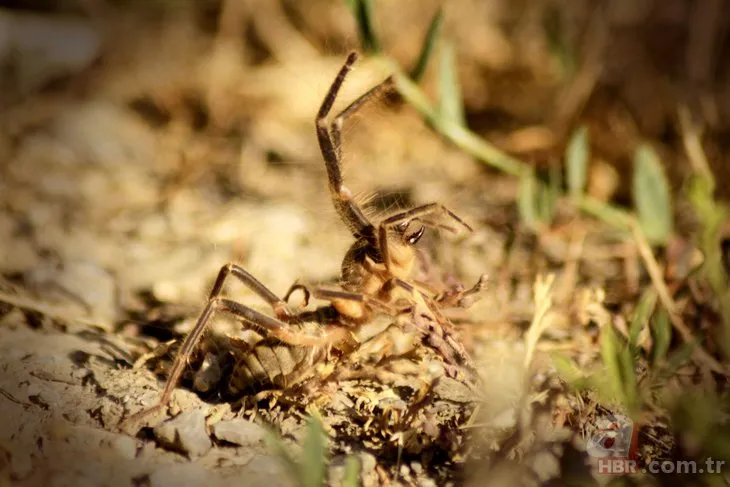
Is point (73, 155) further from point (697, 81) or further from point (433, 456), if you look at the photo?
point (697, 81)

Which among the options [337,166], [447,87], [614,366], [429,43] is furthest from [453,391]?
[447,87]

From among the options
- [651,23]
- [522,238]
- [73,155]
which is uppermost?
[651,23]

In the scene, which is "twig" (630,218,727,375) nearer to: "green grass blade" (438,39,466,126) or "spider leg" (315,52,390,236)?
"green grass blade" (438,39,466,126)

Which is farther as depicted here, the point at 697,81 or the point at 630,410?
the point at 697,81

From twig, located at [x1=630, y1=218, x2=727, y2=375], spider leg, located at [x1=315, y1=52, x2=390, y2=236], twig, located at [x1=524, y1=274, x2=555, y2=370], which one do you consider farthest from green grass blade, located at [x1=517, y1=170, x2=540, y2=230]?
spider leg, located at [x1=315, y1=52, x2=390, y2=236]

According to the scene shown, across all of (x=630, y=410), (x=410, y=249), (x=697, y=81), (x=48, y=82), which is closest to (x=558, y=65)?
(x=697, y=81)

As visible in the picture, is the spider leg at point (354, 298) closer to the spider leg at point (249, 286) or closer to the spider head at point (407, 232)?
the spider leg at point (249, 286)
